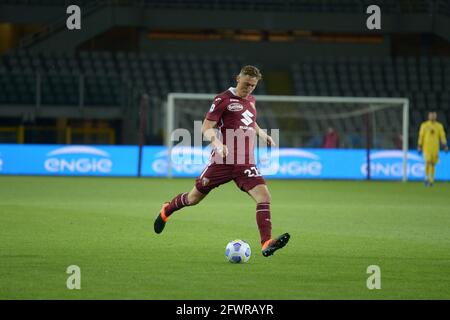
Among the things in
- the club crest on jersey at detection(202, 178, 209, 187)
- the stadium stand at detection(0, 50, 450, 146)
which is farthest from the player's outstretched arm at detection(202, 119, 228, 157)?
the stadium stand at detection(0, 50, 450, 146)

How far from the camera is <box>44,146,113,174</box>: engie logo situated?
2953cm

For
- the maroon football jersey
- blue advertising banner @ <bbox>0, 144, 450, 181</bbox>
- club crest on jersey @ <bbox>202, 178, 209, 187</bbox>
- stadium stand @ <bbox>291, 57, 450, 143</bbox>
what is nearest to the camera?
the maroon football jersey

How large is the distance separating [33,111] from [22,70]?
2778mm

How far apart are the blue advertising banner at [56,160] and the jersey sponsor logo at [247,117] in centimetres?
1868

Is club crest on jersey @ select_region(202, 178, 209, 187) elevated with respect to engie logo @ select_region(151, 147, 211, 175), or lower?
lower

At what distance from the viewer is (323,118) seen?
30953mm

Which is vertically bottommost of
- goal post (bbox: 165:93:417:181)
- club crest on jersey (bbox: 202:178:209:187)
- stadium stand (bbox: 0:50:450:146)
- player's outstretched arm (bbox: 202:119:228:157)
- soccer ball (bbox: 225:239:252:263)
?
soccer ball (bbox: 225:239:252:263)

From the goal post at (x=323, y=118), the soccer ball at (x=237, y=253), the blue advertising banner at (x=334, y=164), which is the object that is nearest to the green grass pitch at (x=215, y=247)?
the soccer ball at (x=237, y=253)

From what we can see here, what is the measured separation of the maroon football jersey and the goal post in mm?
18449

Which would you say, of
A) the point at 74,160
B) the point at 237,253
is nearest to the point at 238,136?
the point at 237,253

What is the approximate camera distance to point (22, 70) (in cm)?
3588

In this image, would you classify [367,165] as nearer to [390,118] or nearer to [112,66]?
[390,118]

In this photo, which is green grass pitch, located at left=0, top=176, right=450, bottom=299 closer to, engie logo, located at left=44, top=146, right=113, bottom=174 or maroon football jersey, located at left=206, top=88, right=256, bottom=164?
maroon football jersey, located at left=206, top=88, right=256, bottom=164
